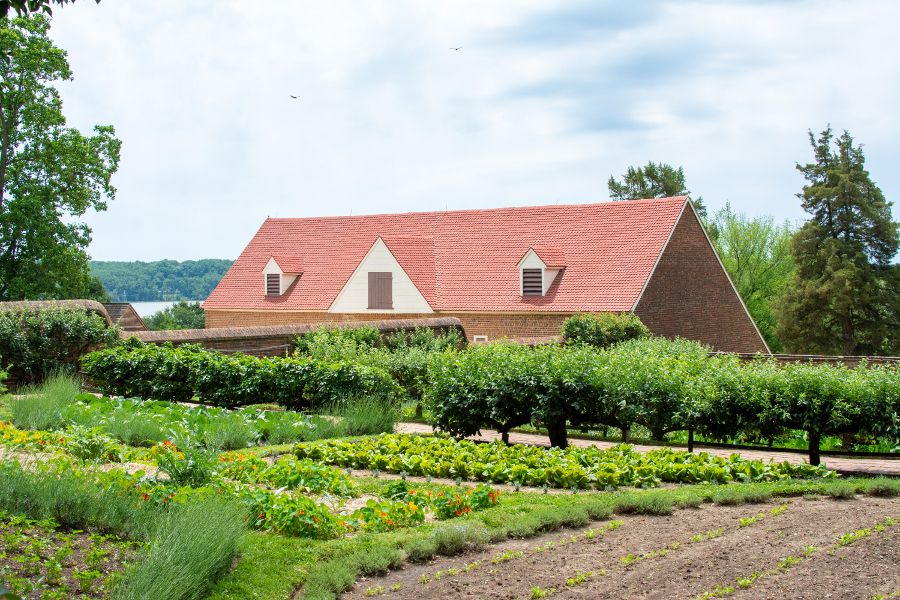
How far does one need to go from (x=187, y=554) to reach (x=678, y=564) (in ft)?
11.5

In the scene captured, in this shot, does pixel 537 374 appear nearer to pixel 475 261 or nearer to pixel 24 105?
pixel 475 261

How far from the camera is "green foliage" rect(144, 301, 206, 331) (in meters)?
71.1

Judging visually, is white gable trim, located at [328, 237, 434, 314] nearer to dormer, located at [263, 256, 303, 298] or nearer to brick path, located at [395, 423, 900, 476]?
dormer, located at [263, 256, 303, 298]

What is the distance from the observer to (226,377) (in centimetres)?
1664

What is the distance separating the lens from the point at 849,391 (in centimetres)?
1157

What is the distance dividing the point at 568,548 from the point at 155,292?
83774 mm

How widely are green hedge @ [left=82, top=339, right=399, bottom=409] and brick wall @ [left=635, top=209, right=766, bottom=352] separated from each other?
19.1 meters

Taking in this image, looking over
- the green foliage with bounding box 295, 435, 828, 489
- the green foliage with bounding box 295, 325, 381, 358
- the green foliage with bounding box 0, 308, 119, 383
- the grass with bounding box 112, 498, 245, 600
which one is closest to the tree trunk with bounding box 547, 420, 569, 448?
the green foliage with bounding box 295, 435, 828, 489

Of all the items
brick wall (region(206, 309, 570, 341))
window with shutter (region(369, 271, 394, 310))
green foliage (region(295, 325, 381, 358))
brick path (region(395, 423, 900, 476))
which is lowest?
brick path (region(395, 423, 900, 476))

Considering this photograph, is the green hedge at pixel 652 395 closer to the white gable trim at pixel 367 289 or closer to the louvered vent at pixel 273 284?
the white gable trim at pixel 367 289

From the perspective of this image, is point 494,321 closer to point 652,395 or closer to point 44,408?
point 652,395

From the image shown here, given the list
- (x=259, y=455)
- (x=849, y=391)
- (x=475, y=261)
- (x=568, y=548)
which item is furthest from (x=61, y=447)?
(x=475, y=261)

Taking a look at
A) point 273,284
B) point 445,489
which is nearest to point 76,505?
point 445,489

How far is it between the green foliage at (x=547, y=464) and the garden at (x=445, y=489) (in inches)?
1.2
